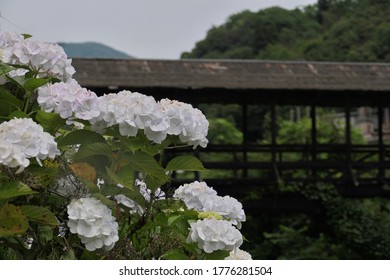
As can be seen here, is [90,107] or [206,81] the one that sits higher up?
[90,107]

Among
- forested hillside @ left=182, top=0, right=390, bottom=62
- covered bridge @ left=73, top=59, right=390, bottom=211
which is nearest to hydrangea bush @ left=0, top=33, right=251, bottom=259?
covered bridge @ left=73, top=59, right=390, bottom=211

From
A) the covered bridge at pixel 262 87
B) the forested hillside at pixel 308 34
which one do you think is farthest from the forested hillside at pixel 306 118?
the covered bridge at pixel 262 87

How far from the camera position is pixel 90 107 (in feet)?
5.69

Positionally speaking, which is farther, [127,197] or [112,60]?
[112,60]

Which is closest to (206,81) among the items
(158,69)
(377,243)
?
(158,69)

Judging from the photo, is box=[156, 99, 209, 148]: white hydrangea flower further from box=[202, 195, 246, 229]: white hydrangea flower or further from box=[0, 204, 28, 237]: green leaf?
box=[0, 204, 28, 237]: green leaf

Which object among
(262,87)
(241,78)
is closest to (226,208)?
(262,87)

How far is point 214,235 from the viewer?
1733 mm

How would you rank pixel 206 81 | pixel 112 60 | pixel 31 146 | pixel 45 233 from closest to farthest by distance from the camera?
pixel 31 146 < pixel 45 233 < pixel 206 81 < pixel 112 60

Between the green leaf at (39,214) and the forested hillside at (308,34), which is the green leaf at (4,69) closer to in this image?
the green leaf at (39,214)

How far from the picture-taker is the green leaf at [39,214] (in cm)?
164

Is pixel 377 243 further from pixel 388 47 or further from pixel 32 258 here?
pixel 388 47

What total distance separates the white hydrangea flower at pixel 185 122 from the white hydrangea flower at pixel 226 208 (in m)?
0.20
